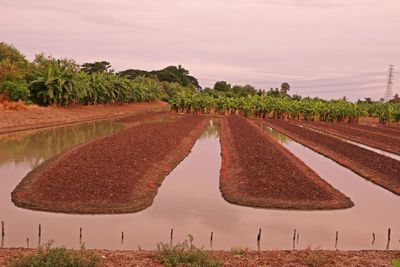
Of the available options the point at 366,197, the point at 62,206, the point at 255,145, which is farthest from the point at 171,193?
the point at 255,145

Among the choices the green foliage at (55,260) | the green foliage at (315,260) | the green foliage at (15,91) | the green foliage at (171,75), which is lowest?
the green foliage at (315,260)

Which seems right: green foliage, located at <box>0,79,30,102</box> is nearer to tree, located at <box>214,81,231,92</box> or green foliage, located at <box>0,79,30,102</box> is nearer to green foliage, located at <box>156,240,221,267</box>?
green foliage, located at <box>156,240,221,267</box>

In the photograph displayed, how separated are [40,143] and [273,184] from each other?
15.6 metres

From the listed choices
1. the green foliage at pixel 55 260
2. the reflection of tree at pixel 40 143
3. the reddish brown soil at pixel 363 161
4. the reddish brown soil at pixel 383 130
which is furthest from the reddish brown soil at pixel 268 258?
the reddish brown soil at pixel 383 130

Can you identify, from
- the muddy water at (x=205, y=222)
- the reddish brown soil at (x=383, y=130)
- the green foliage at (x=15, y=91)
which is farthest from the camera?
the reddish brown soil at (x=383, y=130)

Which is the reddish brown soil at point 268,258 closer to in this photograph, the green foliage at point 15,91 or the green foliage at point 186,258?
the green foliage at point 186,258

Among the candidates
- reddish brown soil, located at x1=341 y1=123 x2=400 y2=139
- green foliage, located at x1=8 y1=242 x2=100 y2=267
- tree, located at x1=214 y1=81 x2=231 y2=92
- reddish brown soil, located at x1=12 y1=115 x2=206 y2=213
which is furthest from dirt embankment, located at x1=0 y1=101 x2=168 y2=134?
tree, located at x1=214 y1=81 x2=231 y2=92

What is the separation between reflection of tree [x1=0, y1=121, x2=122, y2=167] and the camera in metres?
21.7

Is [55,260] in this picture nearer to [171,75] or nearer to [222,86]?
[222,86]

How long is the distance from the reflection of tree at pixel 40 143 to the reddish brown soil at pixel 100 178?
1558 millimetres

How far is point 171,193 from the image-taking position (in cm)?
1566

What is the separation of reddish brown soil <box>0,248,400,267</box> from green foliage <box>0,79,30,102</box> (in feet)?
127

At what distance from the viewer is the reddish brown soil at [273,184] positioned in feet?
48.6

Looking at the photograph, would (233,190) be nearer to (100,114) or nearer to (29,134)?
(29,134)
